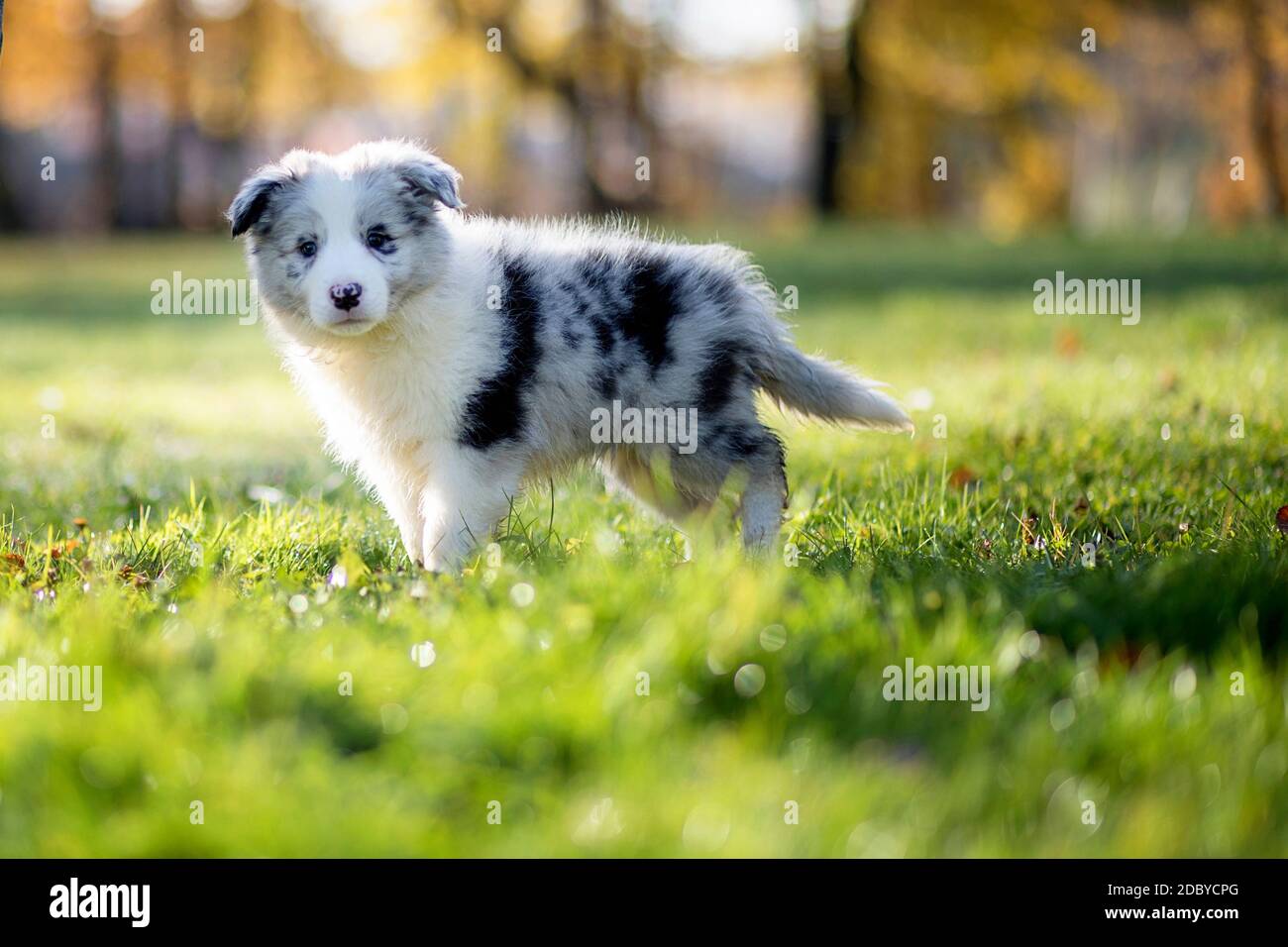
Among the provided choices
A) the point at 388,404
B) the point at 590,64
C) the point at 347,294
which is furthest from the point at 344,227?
the point at 590,64

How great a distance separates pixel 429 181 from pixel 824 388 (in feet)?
5.06

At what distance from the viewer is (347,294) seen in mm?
3863

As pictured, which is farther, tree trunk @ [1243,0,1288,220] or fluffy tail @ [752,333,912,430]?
tree trunk @ [1243,0,1288,220]

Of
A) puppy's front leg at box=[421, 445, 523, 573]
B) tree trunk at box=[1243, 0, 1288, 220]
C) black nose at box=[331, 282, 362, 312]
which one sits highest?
tree trunk at box=[1243, 0, 1288, 220]

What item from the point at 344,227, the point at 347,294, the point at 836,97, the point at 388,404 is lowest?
the point at 388,404

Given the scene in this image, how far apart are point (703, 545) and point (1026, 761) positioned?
3.58ft

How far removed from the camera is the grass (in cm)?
218

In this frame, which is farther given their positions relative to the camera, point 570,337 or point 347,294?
point 570,337

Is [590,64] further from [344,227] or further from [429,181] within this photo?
[344,227]

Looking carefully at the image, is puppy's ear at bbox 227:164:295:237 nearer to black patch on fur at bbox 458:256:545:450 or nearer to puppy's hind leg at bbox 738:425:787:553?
black patch on fur at bbox 458:256:545:450

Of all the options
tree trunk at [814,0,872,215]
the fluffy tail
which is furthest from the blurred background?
the fluffy tail

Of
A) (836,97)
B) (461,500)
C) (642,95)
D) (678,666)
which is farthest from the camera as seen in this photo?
(642,95)

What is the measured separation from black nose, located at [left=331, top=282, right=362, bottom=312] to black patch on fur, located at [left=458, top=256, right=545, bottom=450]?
0.47m
